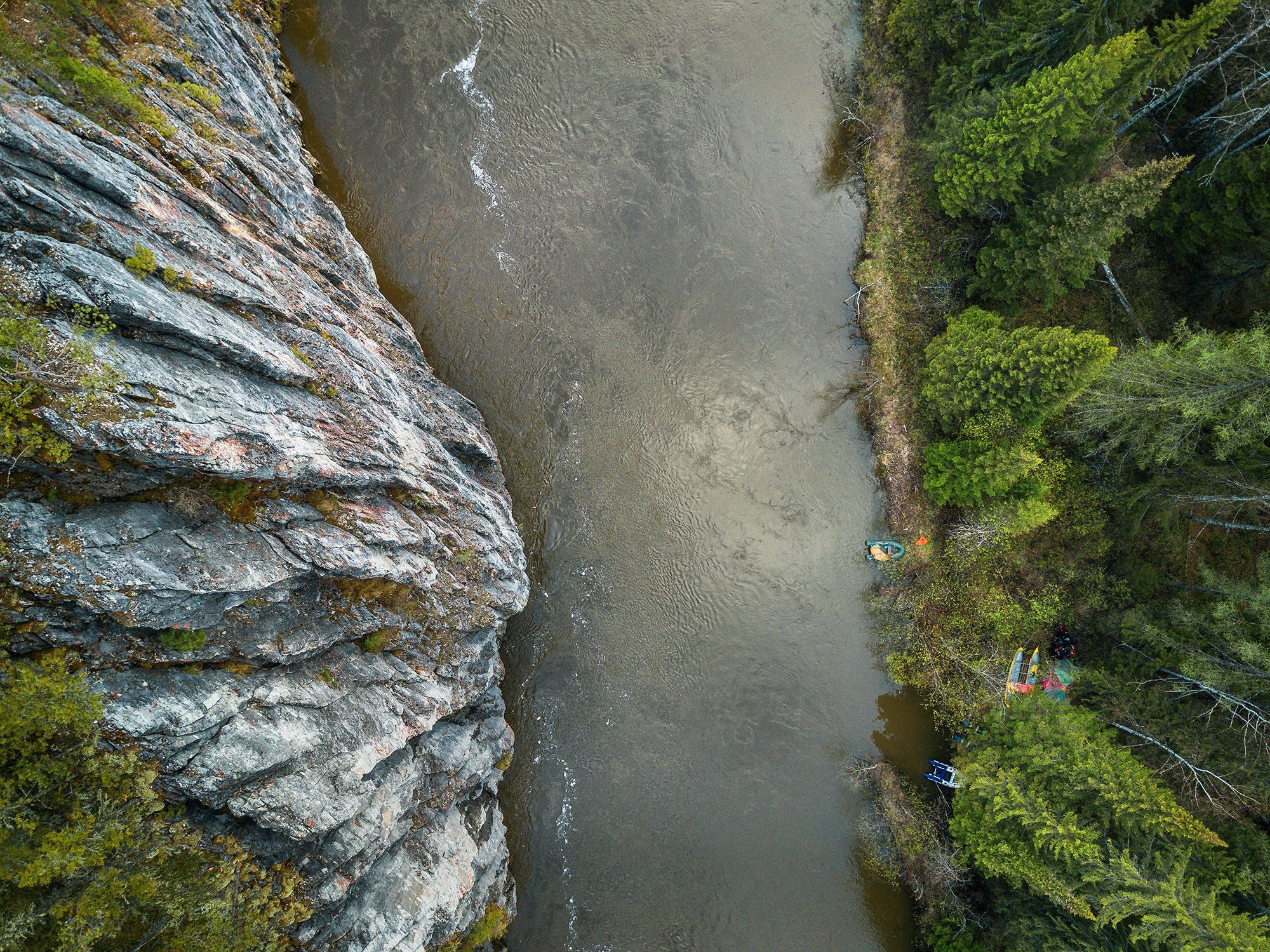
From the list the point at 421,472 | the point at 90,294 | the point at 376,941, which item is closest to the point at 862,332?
the point at 421,472

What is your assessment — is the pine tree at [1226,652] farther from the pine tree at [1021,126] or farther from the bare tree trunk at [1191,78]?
the bare tree trunk at [1191,78]

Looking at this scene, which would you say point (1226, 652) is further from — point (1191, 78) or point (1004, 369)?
point (1191, 78)

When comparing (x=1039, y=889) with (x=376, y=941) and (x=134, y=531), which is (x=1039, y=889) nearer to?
(x=376, y=941)

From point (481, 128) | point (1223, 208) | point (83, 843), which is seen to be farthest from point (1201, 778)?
point (481, 128)

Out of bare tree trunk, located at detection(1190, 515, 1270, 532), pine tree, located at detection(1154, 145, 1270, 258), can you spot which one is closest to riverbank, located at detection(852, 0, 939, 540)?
pine tree, located at detection(1154, 145, 1270, 258)

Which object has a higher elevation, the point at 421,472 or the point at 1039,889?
the point at 421,472

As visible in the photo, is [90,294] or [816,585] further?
[816,585]

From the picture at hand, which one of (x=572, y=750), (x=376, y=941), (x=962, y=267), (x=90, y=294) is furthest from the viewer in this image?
(x=962, y=267)
